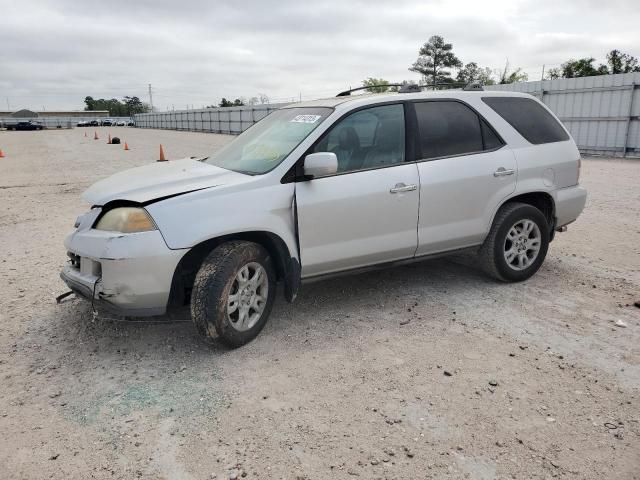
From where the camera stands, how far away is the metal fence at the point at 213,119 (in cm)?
3950

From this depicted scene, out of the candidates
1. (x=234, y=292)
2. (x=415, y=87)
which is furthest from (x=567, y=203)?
(x=234, y=292)

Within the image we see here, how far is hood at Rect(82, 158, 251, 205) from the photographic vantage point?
3.49 metres

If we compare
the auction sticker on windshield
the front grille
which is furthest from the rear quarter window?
the front grille

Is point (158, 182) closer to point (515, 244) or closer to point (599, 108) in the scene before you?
point (515, 244)

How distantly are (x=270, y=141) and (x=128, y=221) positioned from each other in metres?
1.41

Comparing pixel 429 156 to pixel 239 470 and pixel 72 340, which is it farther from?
pixel 72 340

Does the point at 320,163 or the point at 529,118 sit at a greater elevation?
the point at 529,118

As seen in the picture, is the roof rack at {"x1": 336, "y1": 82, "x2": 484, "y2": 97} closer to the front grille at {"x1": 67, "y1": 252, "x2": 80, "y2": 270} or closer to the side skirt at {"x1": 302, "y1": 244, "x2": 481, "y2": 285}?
the side skirt at {"x1": 302, "y1": 244, "x2": 481, "y2": 285}

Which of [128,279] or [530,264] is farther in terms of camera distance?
[530,264]

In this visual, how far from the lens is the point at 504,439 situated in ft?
8.70

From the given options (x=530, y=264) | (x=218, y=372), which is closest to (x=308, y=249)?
(x=218, y=372)

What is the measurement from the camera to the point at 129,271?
10.7 ft

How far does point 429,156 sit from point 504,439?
2.39 meters

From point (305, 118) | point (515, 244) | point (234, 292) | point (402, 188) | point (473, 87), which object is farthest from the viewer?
point (473, 87)
